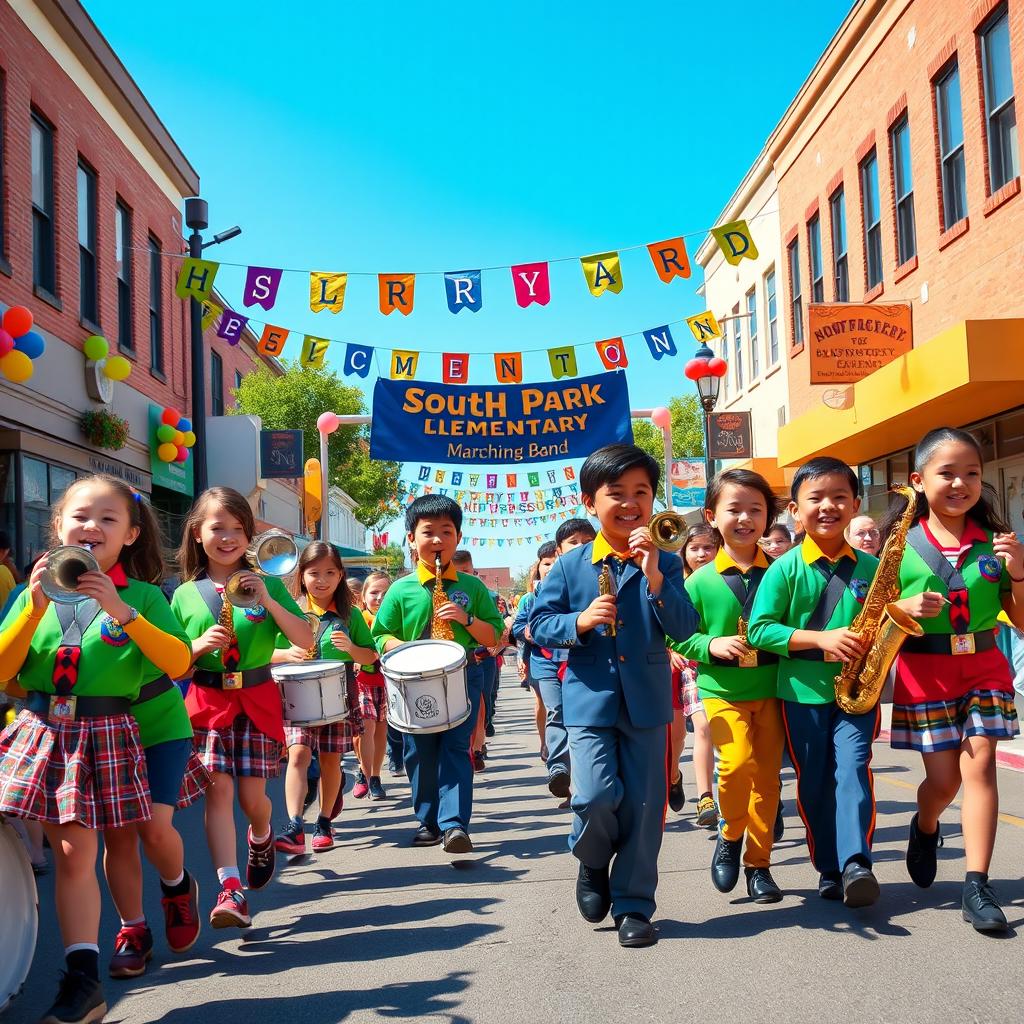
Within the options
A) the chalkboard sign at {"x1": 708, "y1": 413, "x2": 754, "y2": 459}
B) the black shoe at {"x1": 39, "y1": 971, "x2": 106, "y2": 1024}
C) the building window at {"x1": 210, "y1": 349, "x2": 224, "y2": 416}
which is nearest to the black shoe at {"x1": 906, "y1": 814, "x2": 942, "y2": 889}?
the black shoe at {"x1": 39, "y1": 971, "x2": 106, "y2": 1024}

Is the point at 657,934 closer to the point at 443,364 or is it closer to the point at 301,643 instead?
the point at 301,643

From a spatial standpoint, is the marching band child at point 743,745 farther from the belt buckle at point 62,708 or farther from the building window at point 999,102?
the building window at point 999,102

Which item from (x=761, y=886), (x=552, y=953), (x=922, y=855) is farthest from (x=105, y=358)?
(x=922, y=855)

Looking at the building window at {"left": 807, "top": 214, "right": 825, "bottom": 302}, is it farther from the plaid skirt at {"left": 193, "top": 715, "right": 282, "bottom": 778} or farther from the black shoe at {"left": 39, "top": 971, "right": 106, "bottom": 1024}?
the black shoe at {"left": 39, "top": 971, "right": 106, "bottom": 1024}

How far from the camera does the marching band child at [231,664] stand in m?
5.30

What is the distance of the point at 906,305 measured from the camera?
1633cm

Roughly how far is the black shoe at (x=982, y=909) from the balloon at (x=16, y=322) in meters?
10.6

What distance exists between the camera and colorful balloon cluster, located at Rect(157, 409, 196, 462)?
1923 centimetres

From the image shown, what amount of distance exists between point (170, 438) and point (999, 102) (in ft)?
43.7

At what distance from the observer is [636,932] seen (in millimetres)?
4594

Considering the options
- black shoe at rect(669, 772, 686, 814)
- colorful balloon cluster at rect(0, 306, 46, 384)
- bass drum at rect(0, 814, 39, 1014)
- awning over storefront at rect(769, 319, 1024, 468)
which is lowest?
black shoe at rect(669, 772, 686, 814)

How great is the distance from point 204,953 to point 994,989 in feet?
10.1

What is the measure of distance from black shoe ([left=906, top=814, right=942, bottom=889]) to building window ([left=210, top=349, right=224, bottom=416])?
937 inches

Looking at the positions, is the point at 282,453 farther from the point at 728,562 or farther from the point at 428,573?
the point at 728,562
